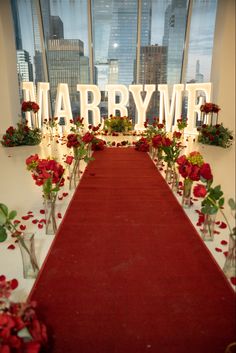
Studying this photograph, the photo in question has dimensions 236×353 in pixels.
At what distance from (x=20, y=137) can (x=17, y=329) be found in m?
5.91

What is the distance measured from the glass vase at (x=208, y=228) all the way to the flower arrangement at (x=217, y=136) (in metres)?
4.44

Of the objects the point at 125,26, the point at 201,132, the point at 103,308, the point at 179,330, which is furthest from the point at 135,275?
the point at 125,26

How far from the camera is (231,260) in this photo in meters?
1.61

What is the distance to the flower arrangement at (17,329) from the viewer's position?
3.14 feet

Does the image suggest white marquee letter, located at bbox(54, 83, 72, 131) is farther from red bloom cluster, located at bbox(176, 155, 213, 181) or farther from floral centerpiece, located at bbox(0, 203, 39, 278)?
floral centerpiece, located at bbox(0, 203, 39, 278)

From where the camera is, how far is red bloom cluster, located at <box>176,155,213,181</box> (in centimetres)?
197

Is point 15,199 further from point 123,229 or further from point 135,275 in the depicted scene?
point 135,275

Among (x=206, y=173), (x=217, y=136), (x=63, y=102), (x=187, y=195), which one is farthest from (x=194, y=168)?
(x=63, y=102)

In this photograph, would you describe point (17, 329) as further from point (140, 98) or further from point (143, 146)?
point (140, 98)

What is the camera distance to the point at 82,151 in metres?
3.27

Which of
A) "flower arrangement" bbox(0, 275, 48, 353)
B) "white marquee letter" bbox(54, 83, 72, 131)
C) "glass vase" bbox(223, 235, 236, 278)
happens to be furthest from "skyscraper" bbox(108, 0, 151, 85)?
"flower arrangement" bbox(0, 275, 48, 353)

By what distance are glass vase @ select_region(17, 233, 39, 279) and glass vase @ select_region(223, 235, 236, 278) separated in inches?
45.2

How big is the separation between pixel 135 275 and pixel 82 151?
1.87 meters

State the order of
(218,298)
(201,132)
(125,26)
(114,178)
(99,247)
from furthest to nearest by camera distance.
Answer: (125,26), (201,132), (114,178), (99,247), (218,298)
